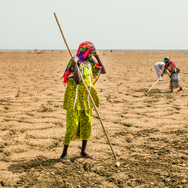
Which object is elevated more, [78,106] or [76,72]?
[76,72]

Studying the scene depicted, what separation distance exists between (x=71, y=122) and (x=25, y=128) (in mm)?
1582

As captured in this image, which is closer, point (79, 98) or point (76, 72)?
point (76, 72)

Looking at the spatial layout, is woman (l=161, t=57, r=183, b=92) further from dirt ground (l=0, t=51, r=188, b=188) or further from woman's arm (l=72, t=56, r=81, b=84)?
woman's arm (l=72, t=56, r=81, b=84)

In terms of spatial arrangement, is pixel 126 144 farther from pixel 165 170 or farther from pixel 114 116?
pixel 114 116

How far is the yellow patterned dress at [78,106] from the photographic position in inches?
116

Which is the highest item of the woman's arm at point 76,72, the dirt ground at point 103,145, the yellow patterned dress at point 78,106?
the woman's arm at point 76,72

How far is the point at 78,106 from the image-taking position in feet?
9.76

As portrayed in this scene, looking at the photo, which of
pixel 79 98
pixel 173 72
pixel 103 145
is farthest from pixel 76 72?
pixel 173 72

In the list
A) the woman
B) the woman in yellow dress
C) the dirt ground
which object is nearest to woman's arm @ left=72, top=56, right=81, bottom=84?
the woman in yellow dress

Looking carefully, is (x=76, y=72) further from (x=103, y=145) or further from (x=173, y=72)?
(x=173, y=72)

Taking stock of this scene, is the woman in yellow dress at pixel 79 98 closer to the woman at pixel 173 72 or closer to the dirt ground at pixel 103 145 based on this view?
the dirt ground at pixel 103 145

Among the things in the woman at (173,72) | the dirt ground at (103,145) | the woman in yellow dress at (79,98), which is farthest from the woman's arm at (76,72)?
the woman at (173,72)

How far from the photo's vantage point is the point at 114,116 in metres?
5.04

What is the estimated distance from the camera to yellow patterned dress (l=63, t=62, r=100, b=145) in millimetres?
2955
